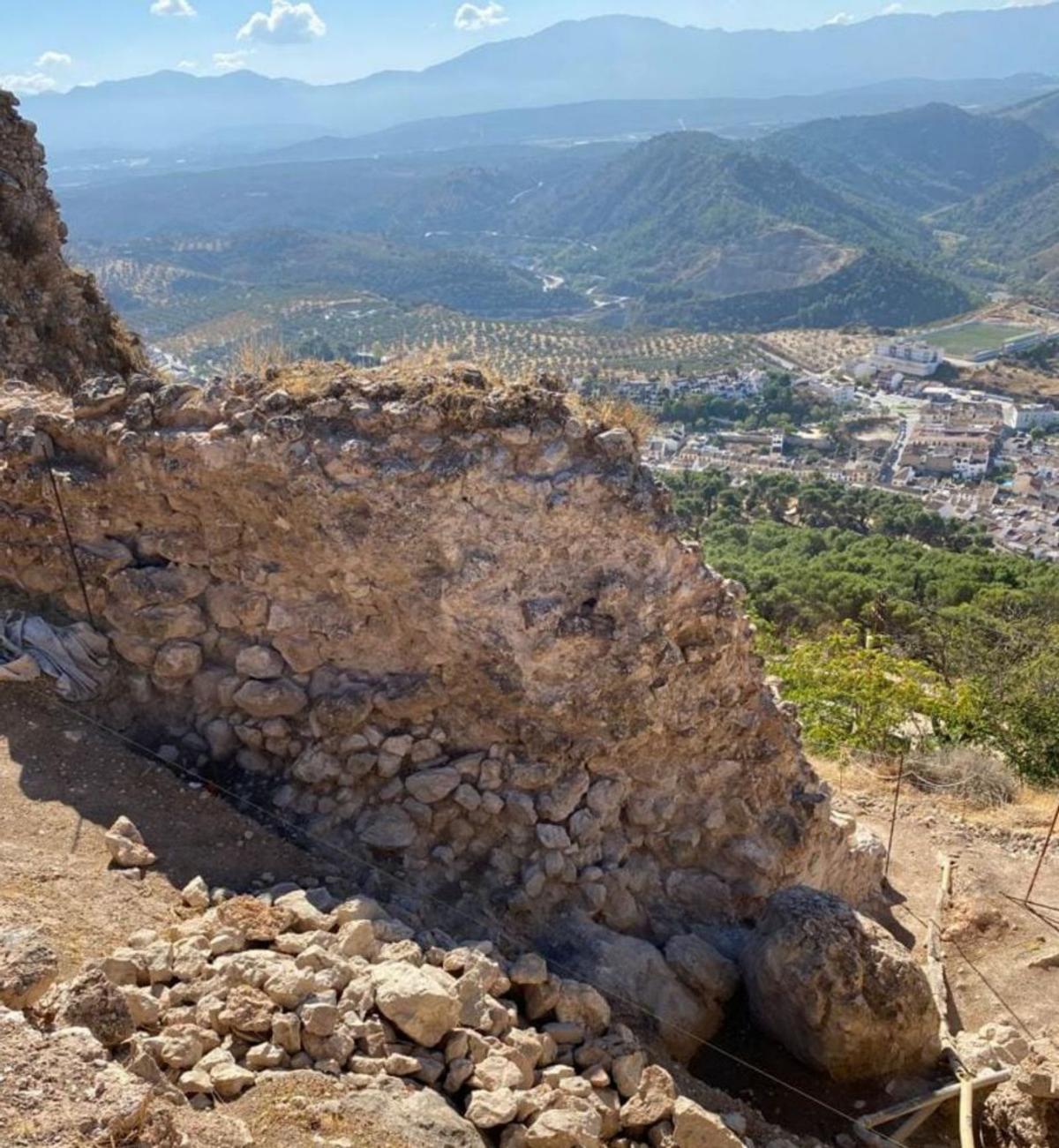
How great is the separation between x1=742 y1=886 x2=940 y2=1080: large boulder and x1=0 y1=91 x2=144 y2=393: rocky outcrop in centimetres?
971

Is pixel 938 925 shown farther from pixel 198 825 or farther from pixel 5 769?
pixel 5 769

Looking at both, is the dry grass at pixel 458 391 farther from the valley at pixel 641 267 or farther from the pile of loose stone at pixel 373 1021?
the valley at pixel 641 267

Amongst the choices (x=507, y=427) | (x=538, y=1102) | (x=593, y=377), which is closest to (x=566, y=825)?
(x=538, y=1102)

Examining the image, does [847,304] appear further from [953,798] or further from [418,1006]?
[418,1006]

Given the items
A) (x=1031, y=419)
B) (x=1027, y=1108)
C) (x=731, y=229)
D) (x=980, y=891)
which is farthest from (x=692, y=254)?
(x=1027, y=1108)

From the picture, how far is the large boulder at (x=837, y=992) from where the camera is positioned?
274 inches

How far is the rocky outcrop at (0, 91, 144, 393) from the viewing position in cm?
1145

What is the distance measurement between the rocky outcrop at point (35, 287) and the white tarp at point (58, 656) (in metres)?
4.56

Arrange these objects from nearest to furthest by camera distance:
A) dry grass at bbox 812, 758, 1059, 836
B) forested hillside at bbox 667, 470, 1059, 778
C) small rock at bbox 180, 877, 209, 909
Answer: small rock at bbox 180, 877, 209, 909, dry grass at bbox 812, 758, 1059, 836, forested hillside at bbox 667, 470, 1059, 778

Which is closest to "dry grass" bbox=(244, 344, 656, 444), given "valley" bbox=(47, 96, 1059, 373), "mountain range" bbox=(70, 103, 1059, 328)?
"valley" bbox=(47, 96, 1059, 373)

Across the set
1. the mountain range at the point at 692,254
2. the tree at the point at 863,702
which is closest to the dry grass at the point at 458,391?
the tree at the point at 863,702

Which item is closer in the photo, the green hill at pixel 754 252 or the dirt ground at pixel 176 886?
the dirt ground at pixel 176 886

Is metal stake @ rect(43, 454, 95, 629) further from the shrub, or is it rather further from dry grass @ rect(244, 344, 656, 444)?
the shrub

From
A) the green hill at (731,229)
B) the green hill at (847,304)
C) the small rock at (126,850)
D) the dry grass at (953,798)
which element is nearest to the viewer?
the small rock at (126,850)
